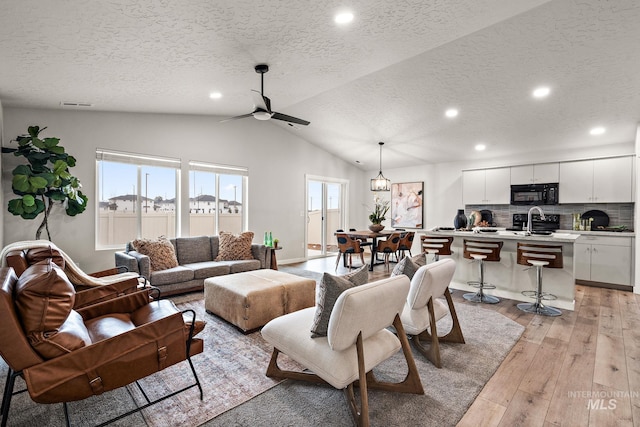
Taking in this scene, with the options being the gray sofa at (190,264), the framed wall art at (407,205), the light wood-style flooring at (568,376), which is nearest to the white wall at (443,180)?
the framed wall art at (407,205)

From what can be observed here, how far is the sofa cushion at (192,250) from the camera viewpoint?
500cm

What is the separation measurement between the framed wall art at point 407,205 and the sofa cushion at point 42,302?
25.1 ft

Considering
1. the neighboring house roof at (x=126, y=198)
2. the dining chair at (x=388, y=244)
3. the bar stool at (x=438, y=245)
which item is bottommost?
the dining chair at (x=388, y=244)

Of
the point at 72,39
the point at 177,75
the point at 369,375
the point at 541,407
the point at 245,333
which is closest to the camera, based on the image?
the point at 541,407

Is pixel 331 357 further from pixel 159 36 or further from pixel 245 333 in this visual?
pixel 159 36

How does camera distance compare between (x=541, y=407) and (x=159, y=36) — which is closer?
(x=541, y=407)

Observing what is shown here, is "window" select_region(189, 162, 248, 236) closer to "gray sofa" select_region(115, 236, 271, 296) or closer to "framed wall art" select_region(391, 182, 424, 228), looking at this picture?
"gray sofa" select_region(115, 236, 271, 296)

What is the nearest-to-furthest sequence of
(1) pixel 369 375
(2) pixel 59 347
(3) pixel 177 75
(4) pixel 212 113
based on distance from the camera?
(2) pixel 59 347, (1) pixel 369 375, (3) pixel 177 75, (4) pixel 212 113

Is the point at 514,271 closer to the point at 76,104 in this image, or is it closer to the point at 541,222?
the point at 541,222

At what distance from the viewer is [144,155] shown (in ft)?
17.0

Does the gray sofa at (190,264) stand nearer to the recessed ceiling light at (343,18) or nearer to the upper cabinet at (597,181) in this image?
the recessed ceiling light at (343,18)

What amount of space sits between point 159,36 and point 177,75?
37.2 inches

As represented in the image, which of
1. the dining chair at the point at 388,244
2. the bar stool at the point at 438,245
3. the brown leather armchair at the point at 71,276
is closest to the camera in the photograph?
the brown leather armchair at the point at 71,276

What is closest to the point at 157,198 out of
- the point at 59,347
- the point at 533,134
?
the point at 59,347
